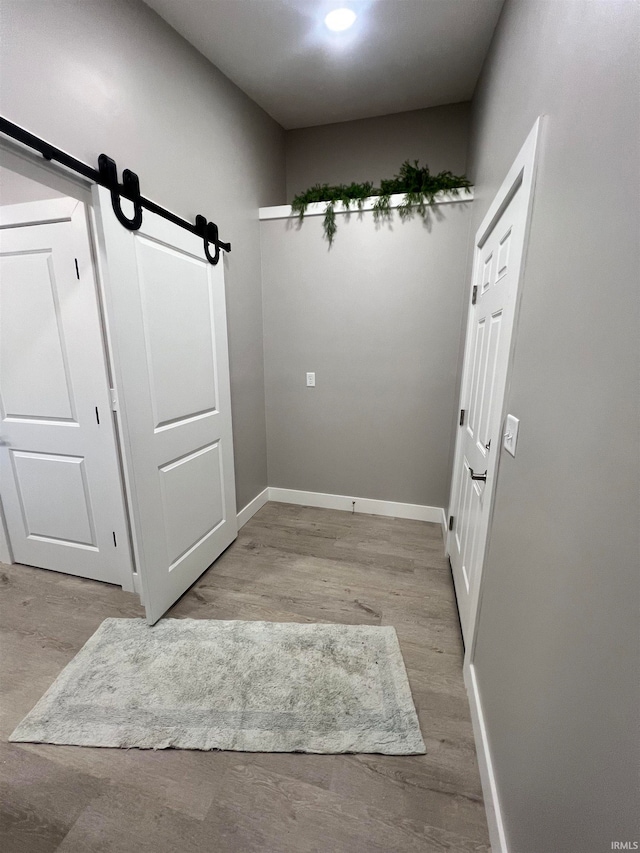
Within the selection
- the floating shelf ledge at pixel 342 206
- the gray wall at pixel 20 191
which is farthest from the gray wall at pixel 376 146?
the gray wall at pixel 20 191

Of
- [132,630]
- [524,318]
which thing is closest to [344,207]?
[524,318]

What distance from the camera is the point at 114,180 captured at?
1.43 m

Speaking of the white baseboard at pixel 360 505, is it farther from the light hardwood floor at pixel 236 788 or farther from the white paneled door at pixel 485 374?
the light hardwood floor at pixel 236 788

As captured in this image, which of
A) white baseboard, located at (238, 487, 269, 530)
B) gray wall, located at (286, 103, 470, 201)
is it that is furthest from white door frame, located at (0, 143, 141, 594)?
gray wall, located at (286, 103, 470, 201)

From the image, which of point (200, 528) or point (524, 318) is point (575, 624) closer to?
point (524, 318)

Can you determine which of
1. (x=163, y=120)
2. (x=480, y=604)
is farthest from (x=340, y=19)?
(x=480, y=604)

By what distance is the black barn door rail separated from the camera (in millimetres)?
1129

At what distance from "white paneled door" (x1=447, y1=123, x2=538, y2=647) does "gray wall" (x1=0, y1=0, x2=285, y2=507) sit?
1.58 m

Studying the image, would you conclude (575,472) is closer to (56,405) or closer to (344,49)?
(56,405)

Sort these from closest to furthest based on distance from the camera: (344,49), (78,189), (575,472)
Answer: (575,472)
(78,189)
(344,49)

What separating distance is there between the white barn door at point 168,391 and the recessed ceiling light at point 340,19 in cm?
126

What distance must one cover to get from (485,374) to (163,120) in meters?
2.03

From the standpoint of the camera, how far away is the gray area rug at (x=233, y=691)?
1.29 m

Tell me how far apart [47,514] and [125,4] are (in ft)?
8.44
